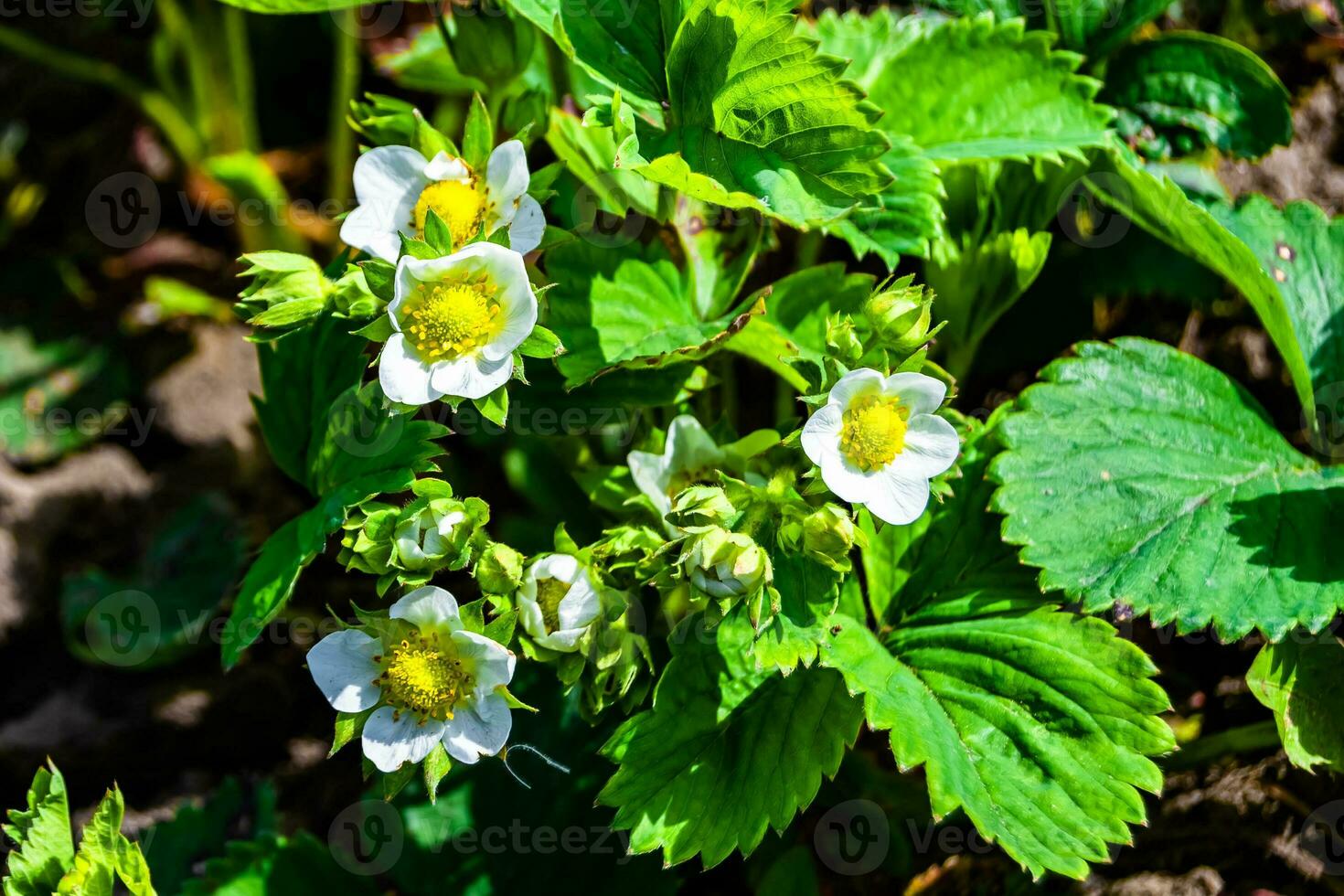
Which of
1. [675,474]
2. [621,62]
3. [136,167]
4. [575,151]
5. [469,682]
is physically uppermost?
[621,62]

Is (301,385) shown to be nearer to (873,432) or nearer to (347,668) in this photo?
(347,668)

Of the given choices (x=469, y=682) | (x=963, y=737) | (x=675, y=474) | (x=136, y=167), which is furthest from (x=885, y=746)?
(x=136, y=167)

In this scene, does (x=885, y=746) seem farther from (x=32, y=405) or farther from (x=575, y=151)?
(x=32, y=405)

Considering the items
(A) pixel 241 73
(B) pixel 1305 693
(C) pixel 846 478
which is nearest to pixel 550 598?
(C) pixel 846 478

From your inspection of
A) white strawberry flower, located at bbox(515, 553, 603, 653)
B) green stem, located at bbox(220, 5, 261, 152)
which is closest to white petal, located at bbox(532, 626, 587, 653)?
white strawberry flower, located at bbox(515, 553, 603, 653)

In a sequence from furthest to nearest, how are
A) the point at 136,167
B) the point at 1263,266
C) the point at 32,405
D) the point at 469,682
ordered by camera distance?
the point at 136,167 < the point at 32,405 < the point at 1263,266 < the point at 469,682

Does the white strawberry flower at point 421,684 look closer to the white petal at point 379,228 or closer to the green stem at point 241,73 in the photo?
the white petal at point 379,228
